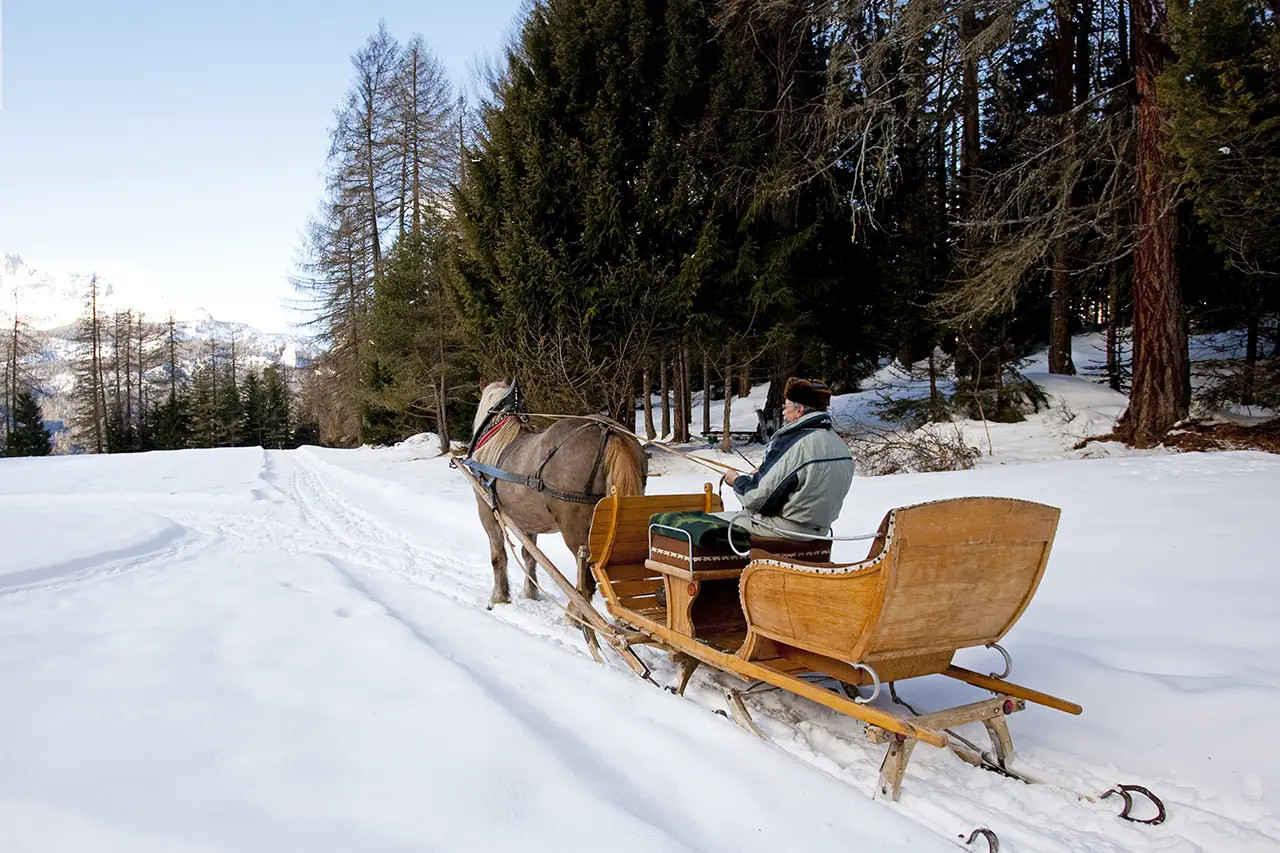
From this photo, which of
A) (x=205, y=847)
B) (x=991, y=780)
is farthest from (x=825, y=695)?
(x=205, y=847)

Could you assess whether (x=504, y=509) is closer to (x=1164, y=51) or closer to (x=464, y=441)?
(x=1164, y=51)

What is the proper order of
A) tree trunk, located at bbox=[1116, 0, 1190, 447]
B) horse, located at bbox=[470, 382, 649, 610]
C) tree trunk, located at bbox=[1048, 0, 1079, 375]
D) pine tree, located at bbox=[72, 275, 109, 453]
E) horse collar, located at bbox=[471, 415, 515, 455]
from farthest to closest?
1. pine tree, located at bbox=[72, 275, 109, 453]
2. tree trunk, located at bbox=[1048, 0, 1079, 375]
3. tree trunk, located at bbox=[1116, 0, 1190, 447]
4. horse collar, located at bbox=[471, 415, 515, 455]
5. horse, located at bbox=[470, 382, 649, 610]

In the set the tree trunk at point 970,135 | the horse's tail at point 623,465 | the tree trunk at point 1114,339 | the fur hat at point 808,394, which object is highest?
the tree trunk at point 970,135

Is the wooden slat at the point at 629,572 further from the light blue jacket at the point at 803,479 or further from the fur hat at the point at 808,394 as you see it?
the fur hat at the point at 808,394

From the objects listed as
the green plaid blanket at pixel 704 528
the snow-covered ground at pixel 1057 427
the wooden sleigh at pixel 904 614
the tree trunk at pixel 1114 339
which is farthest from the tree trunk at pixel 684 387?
the wooden sleigh at pixel 904 614

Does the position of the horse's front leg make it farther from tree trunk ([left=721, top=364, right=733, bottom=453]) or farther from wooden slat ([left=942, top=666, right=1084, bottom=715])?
tree trunk ([left=721, top=364, right=733, bottom=453])

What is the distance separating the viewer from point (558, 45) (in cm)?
1370

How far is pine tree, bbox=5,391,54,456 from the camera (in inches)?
1597

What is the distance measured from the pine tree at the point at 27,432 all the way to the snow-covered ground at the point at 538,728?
45170 mm

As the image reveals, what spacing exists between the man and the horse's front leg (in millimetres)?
3058

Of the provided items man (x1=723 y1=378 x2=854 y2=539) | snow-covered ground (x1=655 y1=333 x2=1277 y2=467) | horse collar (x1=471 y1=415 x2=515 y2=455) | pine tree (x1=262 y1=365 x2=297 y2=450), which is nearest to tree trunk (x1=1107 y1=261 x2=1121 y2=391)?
snow-covered ground (x1=655 y1=333 x2=1277 y2=467)

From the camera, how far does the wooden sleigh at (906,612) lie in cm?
273

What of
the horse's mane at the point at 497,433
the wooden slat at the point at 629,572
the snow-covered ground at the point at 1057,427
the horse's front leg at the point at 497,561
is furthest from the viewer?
the snow-covered ground at the point at 1057,427

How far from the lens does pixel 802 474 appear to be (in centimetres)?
368
